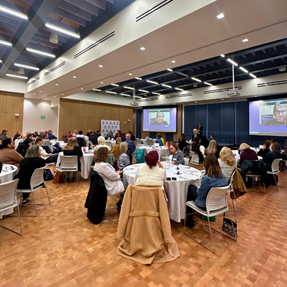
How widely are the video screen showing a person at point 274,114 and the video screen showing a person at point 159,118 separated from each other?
675cm

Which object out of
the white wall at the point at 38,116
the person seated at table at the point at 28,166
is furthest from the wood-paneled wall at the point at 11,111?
the person seated at table at the point at 28,166

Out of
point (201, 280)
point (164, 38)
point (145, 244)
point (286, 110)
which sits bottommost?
point (201, 280)

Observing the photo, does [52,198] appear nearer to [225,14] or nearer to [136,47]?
[136,47]

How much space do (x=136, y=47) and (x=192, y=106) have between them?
10.1 metres

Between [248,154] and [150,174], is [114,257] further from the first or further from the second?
[248,154]

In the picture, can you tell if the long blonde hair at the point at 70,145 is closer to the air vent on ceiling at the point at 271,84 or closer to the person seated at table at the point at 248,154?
the person seated at table at the point at 248,154

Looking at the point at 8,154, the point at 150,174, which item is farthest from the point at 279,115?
the point at 8,154

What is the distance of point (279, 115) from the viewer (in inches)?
380

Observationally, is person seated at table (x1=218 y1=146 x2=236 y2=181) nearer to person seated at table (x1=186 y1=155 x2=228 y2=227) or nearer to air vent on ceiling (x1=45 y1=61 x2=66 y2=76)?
person seated at table (x1=186 y1=155 x2=228 y2=227)

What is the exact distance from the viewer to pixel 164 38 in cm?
448

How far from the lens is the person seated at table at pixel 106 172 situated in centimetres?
305

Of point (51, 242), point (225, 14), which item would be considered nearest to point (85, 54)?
point (225, 14)

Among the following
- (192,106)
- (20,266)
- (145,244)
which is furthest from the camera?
(192,106)

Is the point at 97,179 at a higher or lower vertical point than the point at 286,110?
lower
